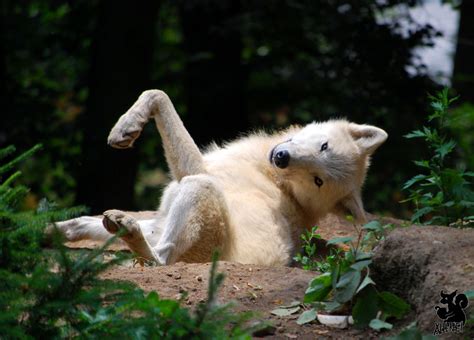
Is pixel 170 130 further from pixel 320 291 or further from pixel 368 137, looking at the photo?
pixel 320 291

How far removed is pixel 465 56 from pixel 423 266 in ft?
26.5

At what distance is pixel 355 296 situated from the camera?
4660 millimetres

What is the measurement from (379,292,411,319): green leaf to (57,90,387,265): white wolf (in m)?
1.87

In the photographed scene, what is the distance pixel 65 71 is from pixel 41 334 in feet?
31.1

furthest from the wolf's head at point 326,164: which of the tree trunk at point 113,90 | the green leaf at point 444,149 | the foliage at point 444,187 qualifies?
the tree trunk at point 113,90

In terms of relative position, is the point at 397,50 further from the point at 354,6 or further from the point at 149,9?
the point at 149,9

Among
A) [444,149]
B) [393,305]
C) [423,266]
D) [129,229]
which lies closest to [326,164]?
[444,149]

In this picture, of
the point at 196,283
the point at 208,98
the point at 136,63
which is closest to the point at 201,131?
the point at 208,98

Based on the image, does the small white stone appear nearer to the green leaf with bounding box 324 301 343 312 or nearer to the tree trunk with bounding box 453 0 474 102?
the green leaf with bounding box 324 301 343 312

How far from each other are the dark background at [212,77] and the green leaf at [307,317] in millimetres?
5511

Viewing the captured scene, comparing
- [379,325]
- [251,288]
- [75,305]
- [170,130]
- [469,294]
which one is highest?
[75,305]

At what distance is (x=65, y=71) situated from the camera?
41.8 feet

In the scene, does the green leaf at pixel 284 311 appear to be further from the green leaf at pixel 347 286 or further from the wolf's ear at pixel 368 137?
the wolf's ear at pixel 368 137

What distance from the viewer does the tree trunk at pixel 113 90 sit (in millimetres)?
10734
